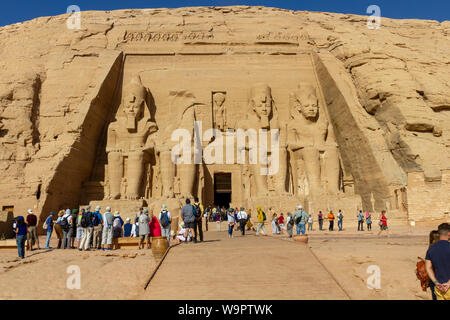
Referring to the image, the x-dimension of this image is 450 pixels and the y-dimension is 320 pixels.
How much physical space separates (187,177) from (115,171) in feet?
8.93

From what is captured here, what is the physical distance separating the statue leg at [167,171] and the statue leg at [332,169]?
5.92m

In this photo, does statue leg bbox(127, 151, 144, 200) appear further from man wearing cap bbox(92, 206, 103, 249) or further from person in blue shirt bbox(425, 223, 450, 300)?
person in blue shirt bbox(425, 223, 450, 300)

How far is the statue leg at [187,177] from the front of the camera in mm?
14133

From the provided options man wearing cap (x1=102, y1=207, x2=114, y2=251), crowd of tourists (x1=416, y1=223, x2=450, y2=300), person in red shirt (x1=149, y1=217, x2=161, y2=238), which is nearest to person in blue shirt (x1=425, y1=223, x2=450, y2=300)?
crowd of tourists (x1=416, y1=223, x2=450, y2=300)

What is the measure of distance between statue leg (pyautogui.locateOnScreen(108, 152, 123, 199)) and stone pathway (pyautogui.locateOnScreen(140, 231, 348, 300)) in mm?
8532

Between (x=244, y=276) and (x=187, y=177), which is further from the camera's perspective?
(x=187, y=177)

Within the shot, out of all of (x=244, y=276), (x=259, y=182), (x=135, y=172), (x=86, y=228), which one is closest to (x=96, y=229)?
(x=86, y=228)

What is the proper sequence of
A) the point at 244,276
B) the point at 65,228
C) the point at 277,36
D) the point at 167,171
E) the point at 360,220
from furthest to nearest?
the point at 277,36 → the point at 167,171 → the point at 360,220 → the point at 65,228 → the point at 244,276

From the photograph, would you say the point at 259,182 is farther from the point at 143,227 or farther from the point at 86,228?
the point at 86,228

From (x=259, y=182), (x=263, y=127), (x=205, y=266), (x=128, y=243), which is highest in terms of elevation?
(x=263, y=127)

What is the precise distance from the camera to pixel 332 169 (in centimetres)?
1450

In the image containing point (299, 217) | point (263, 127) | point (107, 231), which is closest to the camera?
point (107, 231)

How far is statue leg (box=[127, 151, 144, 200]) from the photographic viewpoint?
46.2 ft

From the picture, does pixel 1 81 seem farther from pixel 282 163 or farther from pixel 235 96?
pixel 282 163
